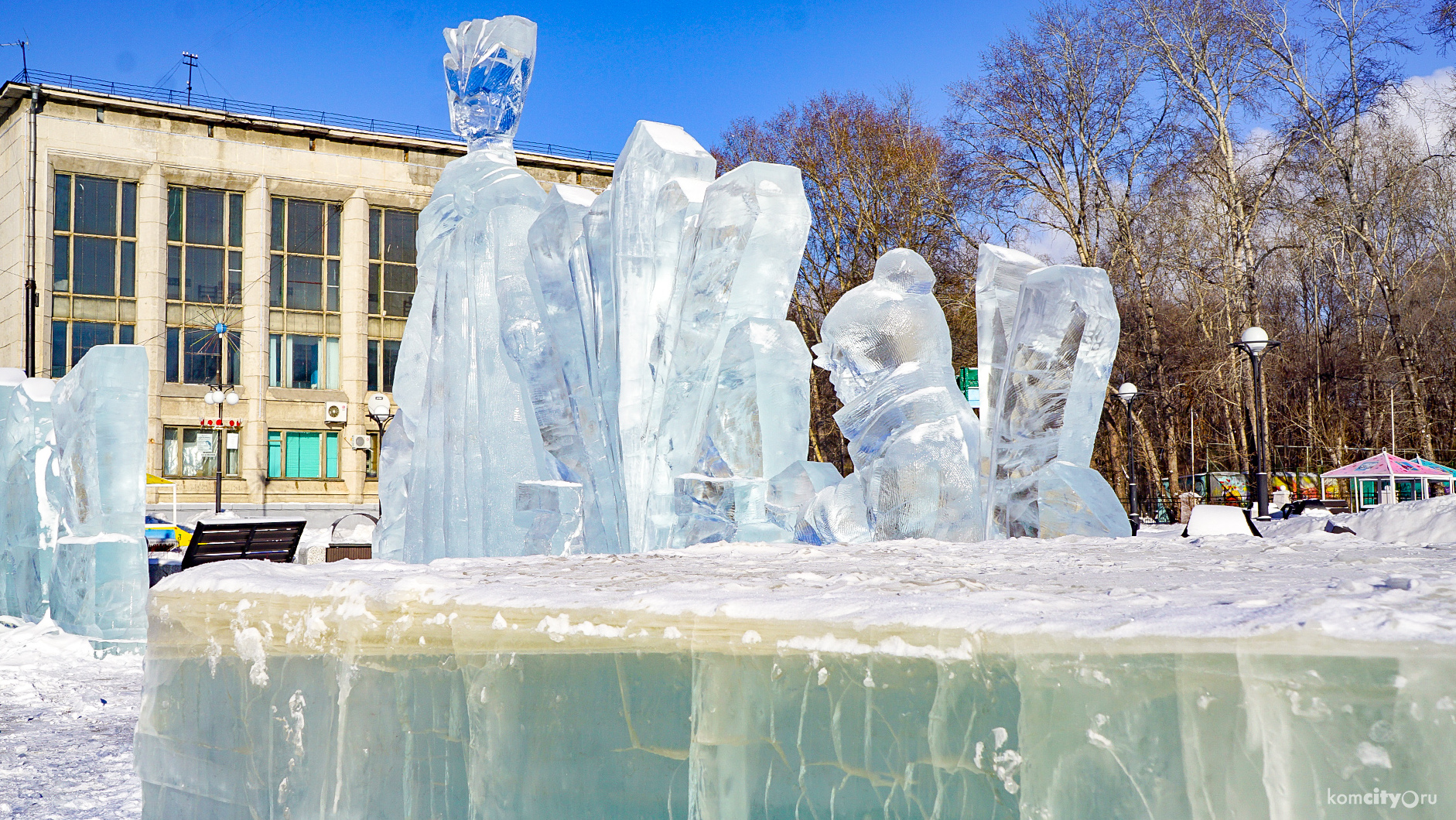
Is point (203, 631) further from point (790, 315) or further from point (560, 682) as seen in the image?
point (790, 315)

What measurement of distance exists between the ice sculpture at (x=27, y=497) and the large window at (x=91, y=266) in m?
22.2

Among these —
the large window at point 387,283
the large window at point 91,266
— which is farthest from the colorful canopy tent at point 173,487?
the large window at point 387,283

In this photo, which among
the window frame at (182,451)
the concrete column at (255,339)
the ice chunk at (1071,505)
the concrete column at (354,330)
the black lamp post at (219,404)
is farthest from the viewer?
the concrete column at (354,330)

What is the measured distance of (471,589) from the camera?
9.79ft

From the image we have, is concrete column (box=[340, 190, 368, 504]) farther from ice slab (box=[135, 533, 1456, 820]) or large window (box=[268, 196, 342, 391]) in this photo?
ice slab (box=[135, 533, 1456, 820])

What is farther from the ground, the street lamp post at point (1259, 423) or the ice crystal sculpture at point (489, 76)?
the ice crystal sculpture at point (489, 76)

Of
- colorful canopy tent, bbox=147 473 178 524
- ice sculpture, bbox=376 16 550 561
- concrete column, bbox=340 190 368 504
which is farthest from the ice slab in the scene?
concrete column, bbox=340 190 368 504

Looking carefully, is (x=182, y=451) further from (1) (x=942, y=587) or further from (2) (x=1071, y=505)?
(1) (x=942, y=587)

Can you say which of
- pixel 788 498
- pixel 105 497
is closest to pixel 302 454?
pixel 105 497

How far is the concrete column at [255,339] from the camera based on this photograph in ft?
106

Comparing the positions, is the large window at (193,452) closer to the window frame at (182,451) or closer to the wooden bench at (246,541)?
the window frame at (182,451)

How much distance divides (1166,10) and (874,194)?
6.95m

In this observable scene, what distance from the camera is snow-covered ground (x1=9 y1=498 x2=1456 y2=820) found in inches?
88.0

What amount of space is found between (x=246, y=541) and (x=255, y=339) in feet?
76.5
